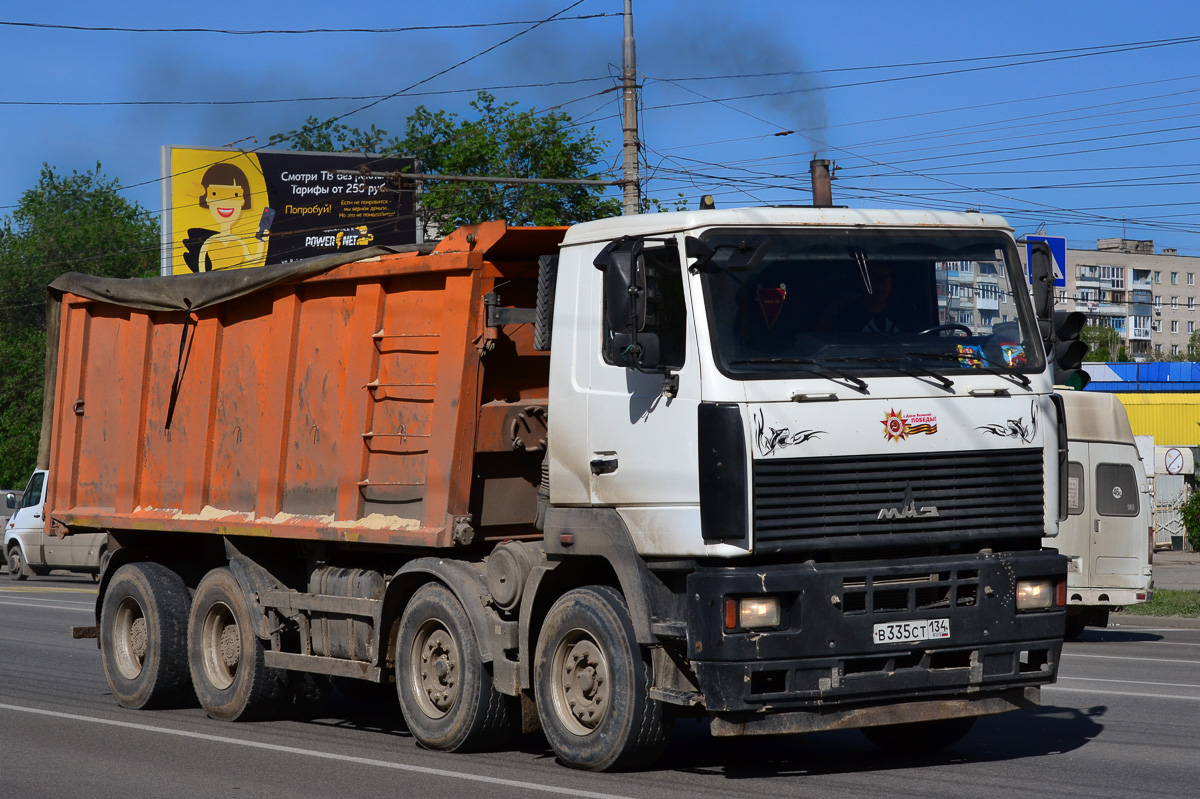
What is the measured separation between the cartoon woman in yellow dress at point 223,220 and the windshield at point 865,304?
31567mm

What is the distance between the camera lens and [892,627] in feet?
23.9

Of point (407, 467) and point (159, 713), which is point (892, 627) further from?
point (159, 713)

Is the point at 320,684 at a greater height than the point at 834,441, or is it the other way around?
the point at 834,441

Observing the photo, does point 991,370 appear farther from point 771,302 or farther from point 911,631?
point 911,631

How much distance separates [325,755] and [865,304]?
4085mm

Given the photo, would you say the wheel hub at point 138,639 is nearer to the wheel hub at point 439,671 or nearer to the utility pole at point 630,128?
the wheel hub at point 439,671

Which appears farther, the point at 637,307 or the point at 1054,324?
the point at 1054,324

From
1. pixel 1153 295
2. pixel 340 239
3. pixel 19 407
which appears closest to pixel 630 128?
pixel 340 239

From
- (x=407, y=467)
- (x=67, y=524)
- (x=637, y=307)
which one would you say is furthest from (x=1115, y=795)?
(x=67, y=524)

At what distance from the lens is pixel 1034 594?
762 centimetres

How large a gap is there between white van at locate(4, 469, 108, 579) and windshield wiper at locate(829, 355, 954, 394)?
20.4m

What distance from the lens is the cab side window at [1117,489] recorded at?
1606 centimetres

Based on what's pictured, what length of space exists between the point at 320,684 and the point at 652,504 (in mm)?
4302

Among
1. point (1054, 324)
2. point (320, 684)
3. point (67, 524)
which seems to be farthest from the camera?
point (67, 524)
